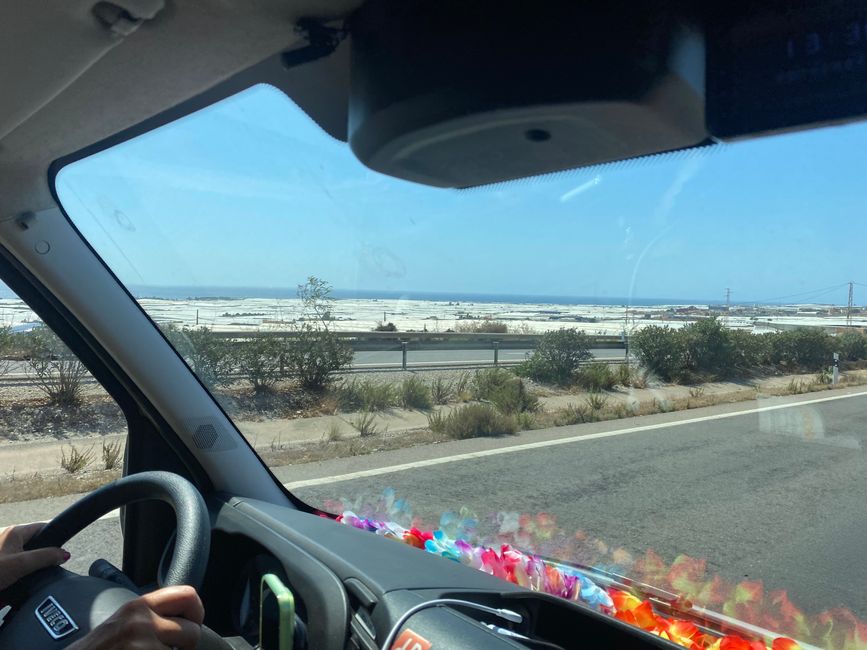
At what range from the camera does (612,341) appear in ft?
10.5

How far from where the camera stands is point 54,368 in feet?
11.6

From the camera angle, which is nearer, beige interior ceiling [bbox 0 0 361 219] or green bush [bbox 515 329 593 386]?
beige interior ceiling [bbox 0 0 361 219]

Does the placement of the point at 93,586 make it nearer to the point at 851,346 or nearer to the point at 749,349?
the point at 749,349

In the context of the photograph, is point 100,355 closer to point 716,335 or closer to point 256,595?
point 256,595

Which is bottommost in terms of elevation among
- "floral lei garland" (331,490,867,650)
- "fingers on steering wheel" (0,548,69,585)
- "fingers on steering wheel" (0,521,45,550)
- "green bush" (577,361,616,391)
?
"floral lei garland" (331,490,867,650)

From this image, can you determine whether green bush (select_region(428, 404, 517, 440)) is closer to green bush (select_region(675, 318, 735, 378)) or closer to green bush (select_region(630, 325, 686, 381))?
green bush (select_region(630, 325, 686, 381))

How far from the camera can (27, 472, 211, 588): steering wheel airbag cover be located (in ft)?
6.14

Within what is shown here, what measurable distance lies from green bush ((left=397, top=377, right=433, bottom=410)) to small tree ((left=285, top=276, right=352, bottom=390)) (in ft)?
1.25

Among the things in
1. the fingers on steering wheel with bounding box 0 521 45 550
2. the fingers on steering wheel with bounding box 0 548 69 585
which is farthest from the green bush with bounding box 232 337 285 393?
the fingers on steering wheel with bounding box 0 548 69 585

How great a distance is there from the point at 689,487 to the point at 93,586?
2.25 meters

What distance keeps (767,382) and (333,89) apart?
2.05 metres

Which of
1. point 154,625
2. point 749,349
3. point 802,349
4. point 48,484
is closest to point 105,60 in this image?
point 154,625

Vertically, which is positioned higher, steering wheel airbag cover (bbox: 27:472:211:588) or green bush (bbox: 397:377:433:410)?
green bush (bbox: 397:377:433:410)

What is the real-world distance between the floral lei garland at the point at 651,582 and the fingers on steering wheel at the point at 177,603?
1.21 metres
